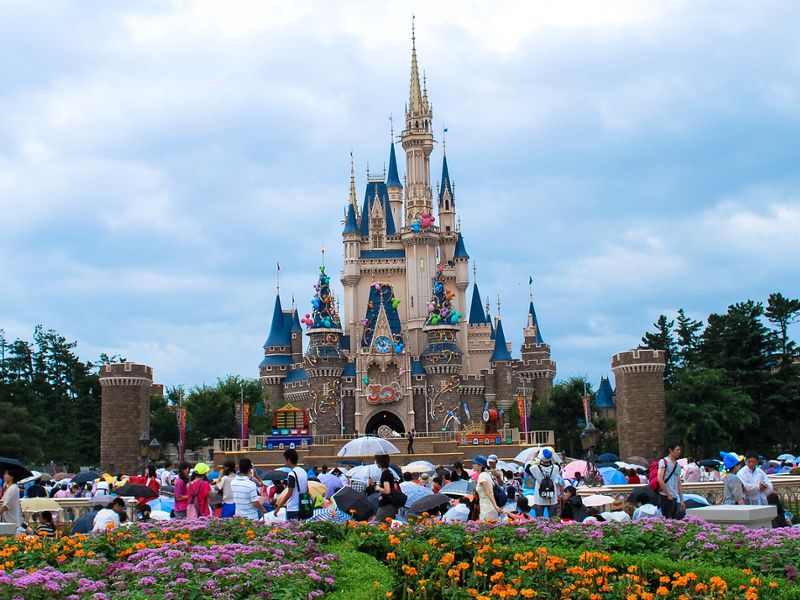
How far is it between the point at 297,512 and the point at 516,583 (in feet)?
16.9

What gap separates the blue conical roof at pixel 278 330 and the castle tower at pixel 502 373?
17655 mm

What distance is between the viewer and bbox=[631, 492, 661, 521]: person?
44.1ft

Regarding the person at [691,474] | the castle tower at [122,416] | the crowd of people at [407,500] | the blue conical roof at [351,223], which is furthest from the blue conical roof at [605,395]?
the crowd of people at [407,500]

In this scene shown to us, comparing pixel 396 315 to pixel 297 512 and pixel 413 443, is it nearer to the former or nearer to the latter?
pixel 413 443

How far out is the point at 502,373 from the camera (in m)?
Result: 80.8

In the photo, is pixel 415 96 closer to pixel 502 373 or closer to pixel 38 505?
pixel 502 373

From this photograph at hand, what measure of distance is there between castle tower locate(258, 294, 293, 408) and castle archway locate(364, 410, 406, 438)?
996cm

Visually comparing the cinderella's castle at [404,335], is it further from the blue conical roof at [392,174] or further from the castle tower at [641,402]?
the castle tower at [641,402]

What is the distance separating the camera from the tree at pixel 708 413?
147ft

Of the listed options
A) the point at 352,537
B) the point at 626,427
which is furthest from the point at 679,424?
the point at 352,537

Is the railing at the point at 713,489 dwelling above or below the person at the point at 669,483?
below

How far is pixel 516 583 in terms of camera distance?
9.26 meters

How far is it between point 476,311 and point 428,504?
239 ft

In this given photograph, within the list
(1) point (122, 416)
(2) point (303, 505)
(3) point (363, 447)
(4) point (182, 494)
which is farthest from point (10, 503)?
(1) point (122, 416)
